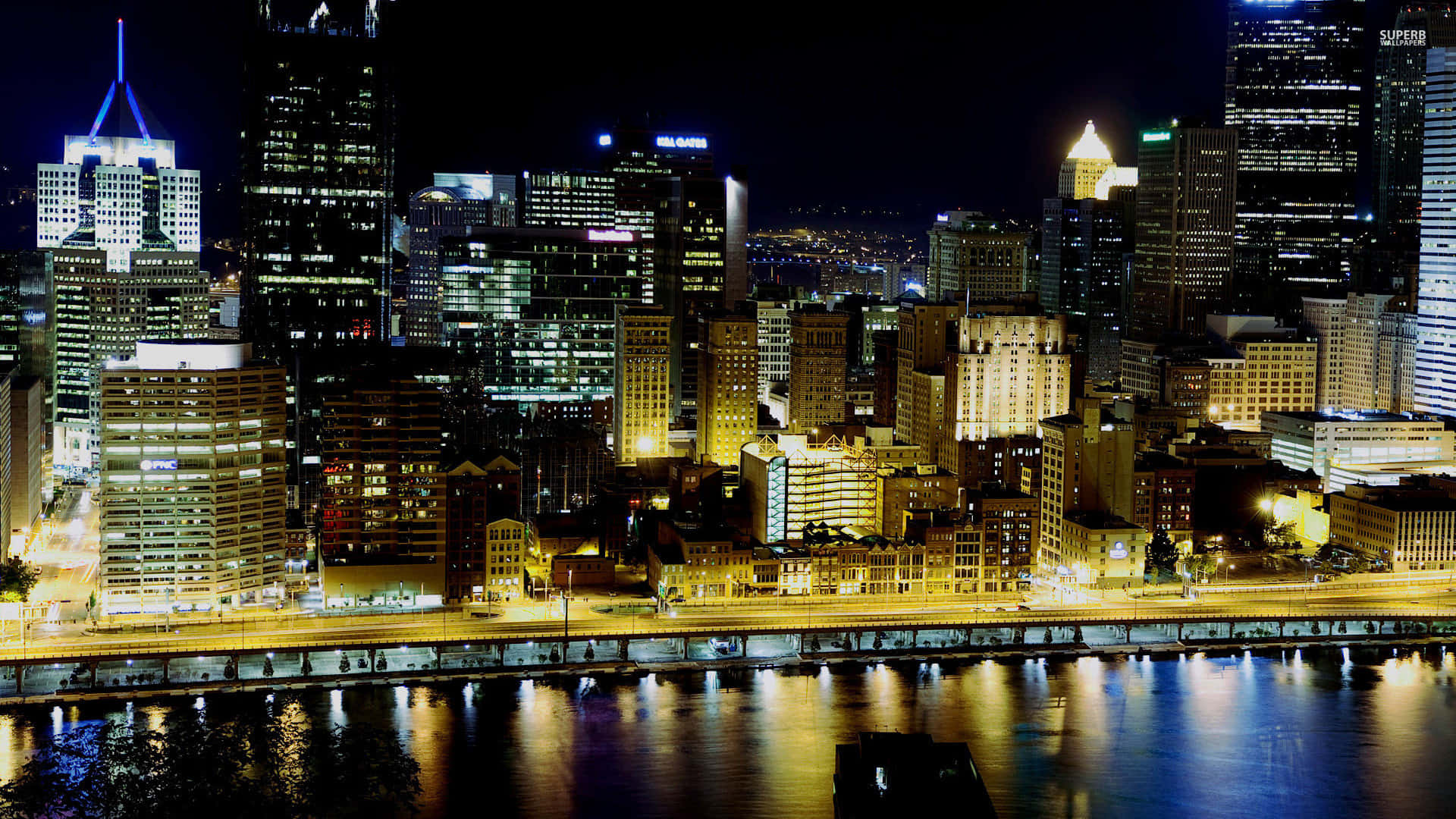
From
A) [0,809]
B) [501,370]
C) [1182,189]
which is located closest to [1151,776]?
[0,809]

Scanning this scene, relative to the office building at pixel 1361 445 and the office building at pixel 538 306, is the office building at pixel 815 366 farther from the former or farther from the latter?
the office building at pixel 1361 445

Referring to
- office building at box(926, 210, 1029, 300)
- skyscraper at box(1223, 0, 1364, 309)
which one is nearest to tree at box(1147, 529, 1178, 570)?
office building at box(926, 210, 1029, 300)

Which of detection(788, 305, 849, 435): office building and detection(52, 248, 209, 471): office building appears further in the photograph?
detection(788, 305, 849, 435): office building

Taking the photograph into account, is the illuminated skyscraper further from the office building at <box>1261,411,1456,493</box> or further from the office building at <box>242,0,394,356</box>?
the office building at <box>242,0,394,356</box>

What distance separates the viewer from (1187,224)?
8462 centimetres

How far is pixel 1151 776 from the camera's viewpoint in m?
40.6

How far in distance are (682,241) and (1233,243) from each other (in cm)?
2330

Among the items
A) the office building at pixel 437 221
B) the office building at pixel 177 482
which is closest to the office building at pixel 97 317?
the office building at pixel 437 221

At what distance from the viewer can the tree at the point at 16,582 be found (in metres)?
49.3

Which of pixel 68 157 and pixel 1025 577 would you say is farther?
pixel 68 157

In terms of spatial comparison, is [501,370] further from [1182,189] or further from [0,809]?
[0,809]

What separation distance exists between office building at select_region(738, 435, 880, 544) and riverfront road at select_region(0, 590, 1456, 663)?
4.59m

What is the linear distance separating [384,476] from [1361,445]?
31.9 metres

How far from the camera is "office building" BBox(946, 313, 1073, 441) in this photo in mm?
64750
